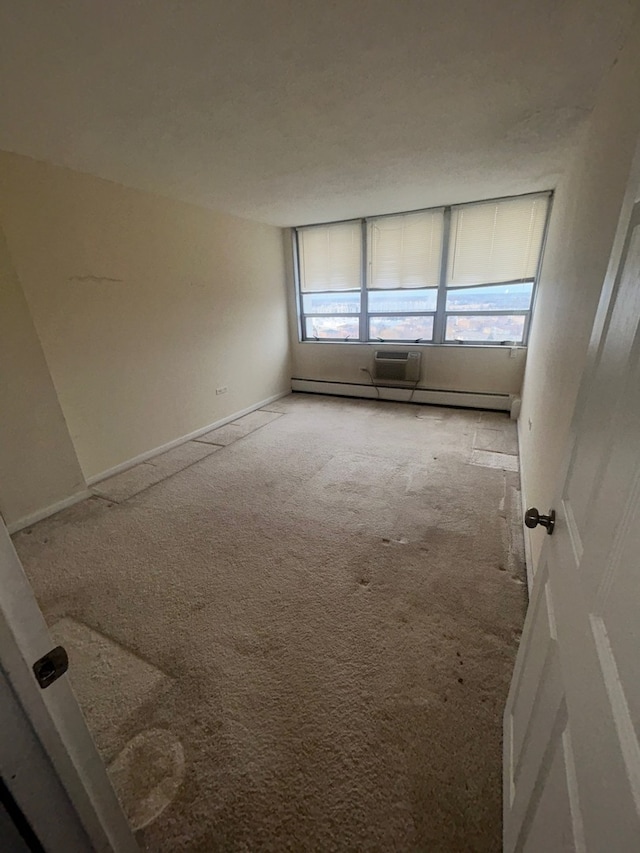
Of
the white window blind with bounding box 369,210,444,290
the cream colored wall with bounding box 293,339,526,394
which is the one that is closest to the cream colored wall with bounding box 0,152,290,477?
the cream colored wall with bounding box 293,339,526,394

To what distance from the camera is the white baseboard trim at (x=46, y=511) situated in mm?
2301

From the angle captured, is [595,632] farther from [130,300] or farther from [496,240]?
[496,240]

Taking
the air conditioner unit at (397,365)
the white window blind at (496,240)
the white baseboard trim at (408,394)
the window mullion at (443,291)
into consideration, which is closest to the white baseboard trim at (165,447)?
the white baseboard trim at (408,394)

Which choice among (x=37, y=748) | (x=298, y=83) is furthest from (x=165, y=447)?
(x=37, y=748)

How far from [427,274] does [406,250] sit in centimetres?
41

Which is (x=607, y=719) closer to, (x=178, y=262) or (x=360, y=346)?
(x=178, y=262)

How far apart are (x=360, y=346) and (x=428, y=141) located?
110 inches

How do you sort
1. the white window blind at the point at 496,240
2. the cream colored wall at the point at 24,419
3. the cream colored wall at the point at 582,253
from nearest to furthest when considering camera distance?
1. the cream colored wall at the point at 582,253
2. the cream colored wall at the point at 24,419
3. the white window blind at the point at 496,240

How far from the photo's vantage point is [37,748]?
0.55m

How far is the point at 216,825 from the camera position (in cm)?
98

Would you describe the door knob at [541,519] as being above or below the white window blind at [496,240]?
below

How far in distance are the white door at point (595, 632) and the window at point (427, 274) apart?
3799 mm

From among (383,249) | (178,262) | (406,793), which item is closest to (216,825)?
(406,793)

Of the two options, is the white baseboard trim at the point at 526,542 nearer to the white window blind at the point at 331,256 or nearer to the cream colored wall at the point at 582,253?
the cream colored wall at the point at 582,253
